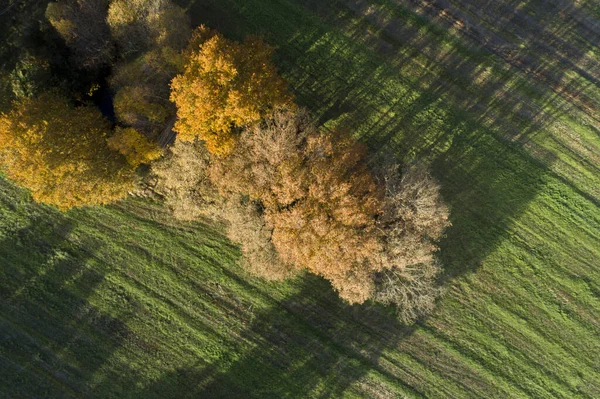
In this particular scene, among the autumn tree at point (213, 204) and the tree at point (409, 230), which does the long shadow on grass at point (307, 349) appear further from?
the autumn tree at point (213, 204)

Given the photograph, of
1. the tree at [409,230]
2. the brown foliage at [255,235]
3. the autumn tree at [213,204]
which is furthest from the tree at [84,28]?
the tree at [409,230]

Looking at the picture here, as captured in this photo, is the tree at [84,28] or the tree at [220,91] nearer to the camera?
the tree at [220,91]

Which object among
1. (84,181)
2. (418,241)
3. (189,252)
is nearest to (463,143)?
(418,241)

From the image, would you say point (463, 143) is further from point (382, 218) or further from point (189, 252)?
point (189, 252)

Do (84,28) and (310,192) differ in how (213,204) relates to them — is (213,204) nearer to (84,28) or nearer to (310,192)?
(310,192)

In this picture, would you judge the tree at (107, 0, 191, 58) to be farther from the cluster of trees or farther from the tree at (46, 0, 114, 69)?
the cluster of trees

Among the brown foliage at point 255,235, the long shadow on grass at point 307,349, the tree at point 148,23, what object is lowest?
the long shadow on grass at point 307,349
